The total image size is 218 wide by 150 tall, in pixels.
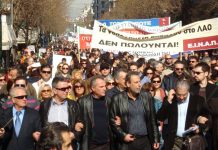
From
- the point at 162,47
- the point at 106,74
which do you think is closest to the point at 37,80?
the point at 106,74

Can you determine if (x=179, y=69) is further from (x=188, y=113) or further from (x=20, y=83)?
(x=188, y=113)

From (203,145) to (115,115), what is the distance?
120 centimetres

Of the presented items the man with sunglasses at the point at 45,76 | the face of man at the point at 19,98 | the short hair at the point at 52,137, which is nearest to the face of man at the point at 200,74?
the face of man at the point at 19,98

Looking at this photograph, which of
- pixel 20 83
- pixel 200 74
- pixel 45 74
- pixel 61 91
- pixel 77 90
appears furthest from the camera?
pixel 45 74

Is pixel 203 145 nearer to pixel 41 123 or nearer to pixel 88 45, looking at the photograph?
pixel 41 123

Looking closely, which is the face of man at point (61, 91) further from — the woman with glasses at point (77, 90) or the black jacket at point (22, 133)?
the woman with glasses at point (77, 90)

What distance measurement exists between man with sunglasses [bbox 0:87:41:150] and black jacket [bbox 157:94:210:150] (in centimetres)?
177

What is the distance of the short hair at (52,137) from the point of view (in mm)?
3436

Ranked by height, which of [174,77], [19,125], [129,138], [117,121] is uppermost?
[174,77]

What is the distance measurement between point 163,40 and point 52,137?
1290 cm

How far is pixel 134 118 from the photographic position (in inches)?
282

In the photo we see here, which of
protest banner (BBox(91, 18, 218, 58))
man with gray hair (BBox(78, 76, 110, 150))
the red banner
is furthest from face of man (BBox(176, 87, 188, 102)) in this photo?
the red banner

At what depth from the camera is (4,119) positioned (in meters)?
6.30

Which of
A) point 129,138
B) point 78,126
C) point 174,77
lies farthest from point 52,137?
point 174,77
